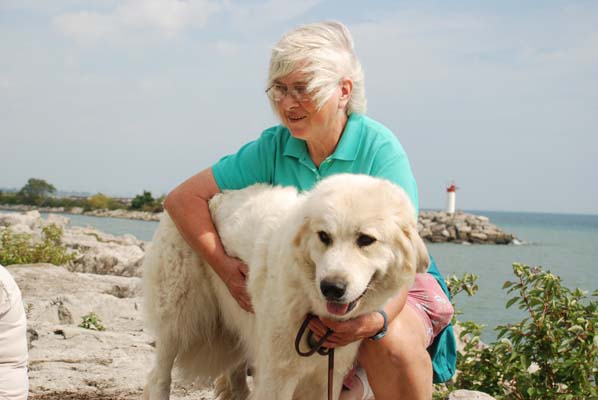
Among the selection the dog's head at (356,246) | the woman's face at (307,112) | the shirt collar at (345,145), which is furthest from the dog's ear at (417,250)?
the woman's face at (307,112)

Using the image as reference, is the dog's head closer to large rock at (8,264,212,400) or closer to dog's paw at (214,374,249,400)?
dog's paw at (214,374,249,400)

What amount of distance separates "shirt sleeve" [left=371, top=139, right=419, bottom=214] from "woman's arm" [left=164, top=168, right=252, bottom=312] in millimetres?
865

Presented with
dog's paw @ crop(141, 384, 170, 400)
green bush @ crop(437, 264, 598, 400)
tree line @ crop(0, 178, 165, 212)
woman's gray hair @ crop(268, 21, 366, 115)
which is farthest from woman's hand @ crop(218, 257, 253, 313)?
tree line @ crop(0, 178, 165, 212)

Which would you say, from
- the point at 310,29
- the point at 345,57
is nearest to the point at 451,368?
the point at 345,57

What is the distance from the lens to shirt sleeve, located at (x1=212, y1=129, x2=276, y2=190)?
3.49 metres

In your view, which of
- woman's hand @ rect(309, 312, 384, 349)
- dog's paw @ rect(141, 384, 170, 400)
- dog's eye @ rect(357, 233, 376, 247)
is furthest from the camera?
dog's paw @ rect(141, 384, 170, 400)

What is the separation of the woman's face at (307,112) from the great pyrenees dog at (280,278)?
33 cm

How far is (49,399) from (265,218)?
1.81 m

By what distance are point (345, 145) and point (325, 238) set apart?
2.77ft

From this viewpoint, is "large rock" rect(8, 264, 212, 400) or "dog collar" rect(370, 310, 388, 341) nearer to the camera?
"dog collar" rect(370, 310, 388, 341)

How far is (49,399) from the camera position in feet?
12.1

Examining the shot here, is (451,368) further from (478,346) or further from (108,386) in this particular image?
(108,386)

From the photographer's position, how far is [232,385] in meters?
3.97

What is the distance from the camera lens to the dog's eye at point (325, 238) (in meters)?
2.52
